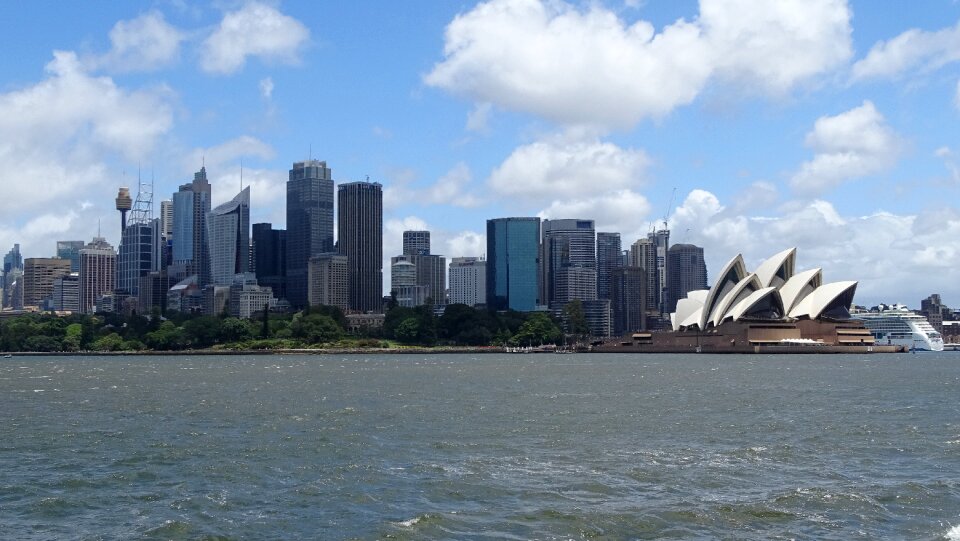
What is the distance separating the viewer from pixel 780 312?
143 m

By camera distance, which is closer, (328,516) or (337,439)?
(328,516)

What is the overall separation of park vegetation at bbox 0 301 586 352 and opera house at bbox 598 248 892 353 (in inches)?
1831

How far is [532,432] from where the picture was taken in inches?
1433

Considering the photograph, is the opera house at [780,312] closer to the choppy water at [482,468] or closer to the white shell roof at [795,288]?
the white shell roof at [795,288]

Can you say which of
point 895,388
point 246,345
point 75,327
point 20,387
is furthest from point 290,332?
point 895,388

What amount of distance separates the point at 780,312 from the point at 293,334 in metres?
77.1

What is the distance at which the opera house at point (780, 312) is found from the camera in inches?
5522

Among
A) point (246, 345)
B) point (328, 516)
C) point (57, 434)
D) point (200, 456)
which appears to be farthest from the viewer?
point (246, 345)

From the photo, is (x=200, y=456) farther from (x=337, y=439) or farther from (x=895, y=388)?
(x=895, y=388)

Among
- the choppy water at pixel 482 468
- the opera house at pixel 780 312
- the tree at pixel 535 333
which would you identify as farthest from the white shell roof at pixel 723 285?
the choppy water at pixel 482 468

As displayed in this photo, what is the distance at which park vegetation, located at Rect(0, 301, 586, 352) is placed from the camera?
178250 mm

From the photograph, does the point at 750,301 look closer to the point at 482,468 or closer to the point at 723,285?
the point at 723,285

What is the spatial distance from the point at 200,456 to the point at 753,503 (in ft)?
49.3

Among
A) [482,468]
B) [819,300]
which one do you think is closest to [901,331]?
[819,300]
